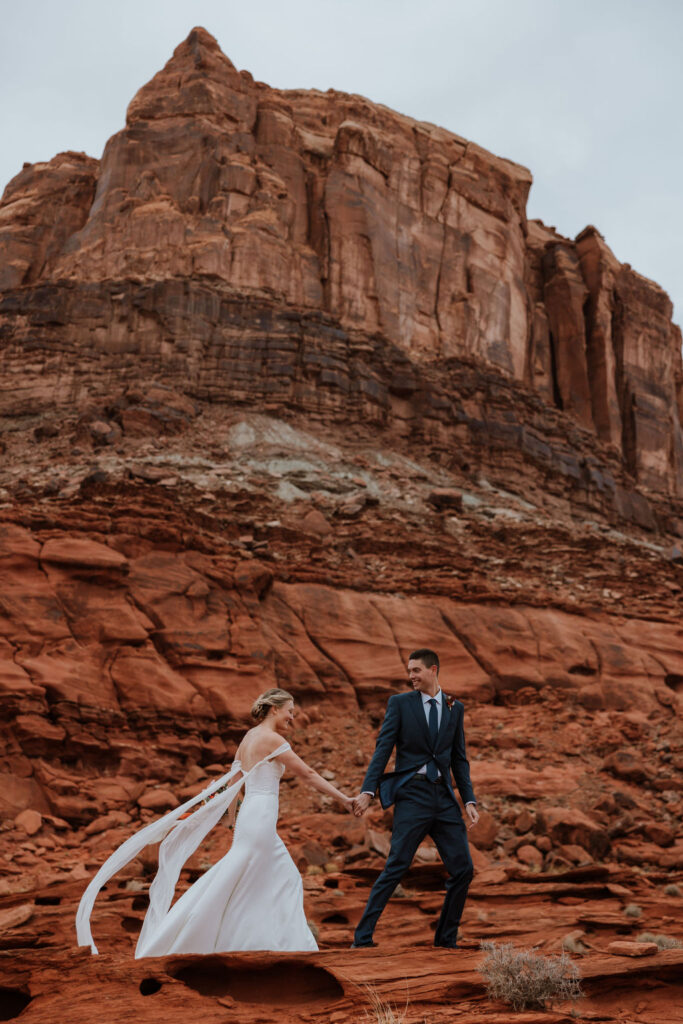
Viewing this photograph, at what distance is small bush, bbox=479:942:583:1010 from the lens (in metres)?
3.88

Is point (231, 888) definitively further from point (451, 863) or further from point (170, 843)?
point (451, 863)

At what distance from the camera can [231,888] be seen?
5.02 metres

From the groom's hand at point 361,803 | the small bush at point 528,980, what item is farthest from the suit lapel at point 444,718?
the small bush at point 528,980

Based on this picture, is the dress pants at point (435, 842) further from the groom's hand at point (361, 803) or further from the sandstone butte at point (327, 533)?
the sandstone butte at point (327, 533)

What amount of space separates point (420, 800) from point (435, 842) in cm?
27

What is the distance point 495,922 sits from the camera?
7.13 metres

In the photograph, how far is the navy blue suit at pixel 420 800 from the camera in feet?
17.7

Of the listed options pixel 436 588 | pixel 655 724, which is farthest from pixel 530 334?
pixel 655 724

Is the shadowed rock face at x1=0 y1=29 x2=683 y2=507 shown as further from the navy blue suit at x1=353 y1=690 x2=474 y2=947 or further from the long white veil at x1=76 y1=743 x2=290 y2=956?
the long white veil at x1=76 y1=743 x2=290 y2=956

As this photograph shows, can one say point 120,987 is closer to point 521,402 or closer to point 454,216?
point 521,402

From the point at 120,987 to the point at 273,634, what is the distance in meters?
12.0

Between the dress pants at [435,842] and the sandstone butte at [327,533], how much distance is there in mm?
436

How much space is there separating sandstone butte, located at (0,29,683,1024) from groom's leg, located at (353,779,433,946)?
393 mm

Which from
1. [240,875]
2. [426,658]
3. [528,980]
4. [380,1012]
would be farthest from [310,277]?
[380,1012]
